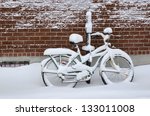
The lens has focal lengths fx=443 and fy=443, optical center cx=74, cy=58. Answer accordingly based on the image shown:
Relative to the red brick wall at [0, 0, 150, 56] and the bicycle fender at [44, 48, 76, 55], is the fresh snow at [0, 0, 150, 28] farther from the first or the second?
the bicycle fender at [44, 48, 76, 55]

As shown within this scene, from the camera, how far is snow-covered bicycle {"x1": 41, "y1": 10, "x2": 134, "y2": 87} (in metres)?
7.62

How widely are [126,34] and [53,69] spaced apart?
160 cm

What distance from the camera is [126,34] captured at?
331 inches

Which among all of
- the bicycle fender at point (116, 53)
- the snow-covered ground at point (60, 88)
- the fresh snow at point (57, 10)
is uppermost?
the fresh snow at point (57, 10)

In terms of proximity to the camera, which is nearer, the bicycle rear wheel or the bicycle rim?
the bicycle rear wheel

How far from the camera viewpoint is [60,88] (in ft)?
24.6

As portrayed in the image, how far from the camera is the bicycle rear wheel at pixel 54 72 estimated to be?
24.9 ft

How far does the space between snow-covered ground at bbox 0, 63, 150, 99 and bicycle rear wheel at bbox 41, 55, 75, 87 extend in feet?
0.52

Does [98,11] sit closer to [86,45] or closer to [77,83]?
[86,45]

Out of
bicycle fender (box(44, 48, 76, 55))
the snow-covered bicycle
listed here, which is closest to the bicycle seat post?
the snow-covered bicycle

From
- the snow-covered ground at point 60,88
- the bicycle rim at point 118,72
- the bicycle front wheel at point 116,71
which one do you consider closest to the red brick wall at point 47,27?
the snow-covered ground at point 60,88

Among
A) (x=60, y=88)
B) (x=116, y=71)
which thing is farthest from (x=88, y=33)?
(x=60, y=88)

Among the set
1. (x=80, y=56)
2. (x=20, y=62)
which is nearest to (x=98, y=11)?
(x=80, y=56)

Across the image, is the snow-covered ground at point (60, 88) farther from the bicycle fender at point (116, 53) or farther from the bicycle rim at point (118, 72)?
the bicycle fender at point (116, 53)
